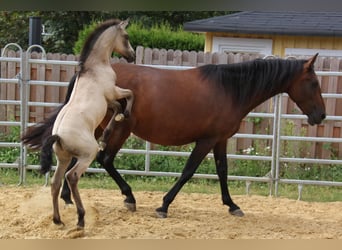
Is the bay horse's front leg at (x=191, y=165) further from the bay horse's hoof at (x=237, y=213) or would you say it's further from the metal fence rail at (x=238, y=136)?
the metal fence rail at (x=238, y=136)

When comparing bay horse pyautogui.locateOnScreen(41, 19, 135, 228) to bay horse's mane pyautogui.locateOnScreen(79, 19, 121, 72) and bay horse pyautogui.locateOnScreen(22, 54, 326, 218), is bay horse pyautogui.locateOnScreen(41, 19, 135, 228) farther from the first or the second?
bay horse pyautogui.locateOnScreen(22, 54, 326, 218)

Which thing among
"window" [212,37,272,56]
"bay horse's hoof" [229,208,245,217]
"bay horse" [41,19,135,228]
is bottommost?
"bay horse's hoof" [229,208,245,217]

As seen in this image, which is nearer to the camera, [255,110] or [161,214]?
[161,214]

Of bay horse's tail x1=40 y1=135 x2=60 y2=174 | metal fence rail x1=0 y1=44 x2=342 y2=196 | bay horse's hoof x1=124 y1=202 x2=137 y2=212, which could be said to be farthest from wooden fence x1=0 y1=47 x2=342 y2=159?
bay horse's tail x1=40 y1=135 x2=60 y2=174

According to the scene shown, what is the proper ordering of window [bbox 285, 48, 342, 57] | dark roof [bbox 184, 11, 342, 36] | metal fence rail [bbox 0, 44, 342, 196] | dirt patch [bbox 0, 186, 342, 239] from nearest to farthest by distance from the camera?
dirt patch [bbox 0, 186, 342, 239], metal fence rail [bbox 0, 44, 342, 196], dark roof [bbox 184, 11, 342, 36], window [bbox 285, 48, 342, 57]

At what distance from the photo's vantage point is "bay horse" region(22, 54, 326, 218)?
468cm

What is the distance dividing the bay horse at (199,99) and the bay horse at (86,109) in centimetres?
80

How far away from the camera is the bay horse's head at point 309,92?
4754 mm

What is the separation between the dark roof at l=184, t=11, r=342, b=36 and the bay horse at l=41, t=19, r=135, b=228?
5.71 metres

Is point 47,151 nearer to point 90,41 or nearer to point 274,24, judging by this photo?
point 90,41

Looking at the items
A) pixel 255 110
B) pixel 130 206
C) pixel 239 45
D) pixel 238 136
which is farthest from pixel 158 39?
pixel 130 206

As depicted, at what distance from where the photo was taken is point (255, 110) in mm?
7438

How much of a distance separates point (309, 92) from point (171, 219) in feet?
5.40

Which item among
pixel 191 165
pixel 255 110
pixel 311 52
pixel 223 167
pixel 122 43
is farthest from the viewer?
pixel 311 52
